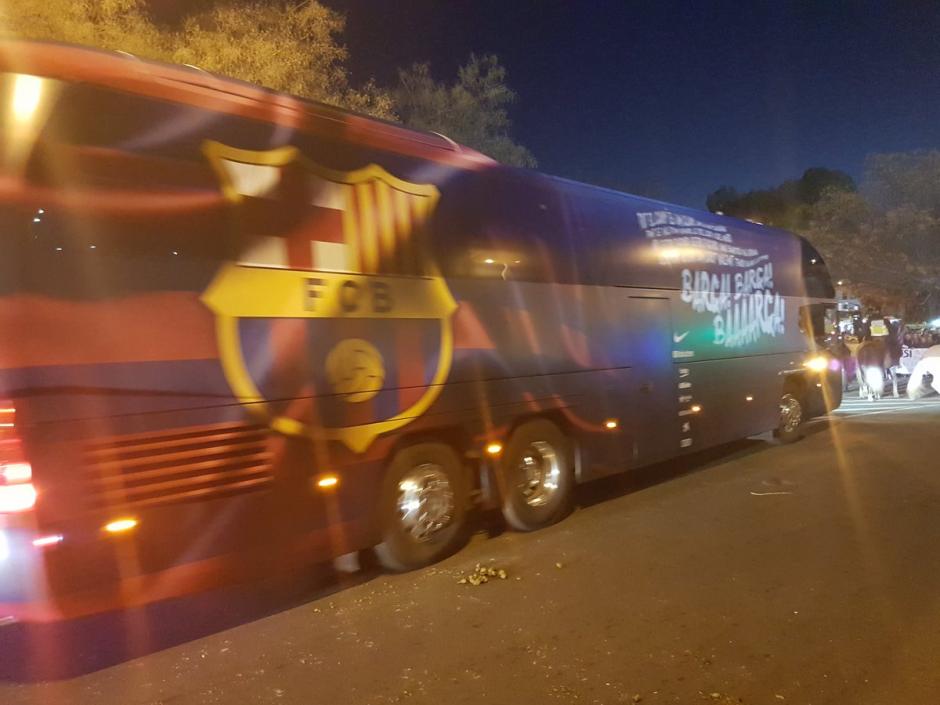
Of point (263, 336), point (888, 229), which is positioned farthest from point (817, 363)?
point (888, 229)

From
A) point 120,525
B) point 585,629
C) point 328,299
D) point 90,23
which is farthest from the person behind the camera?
point 90,23

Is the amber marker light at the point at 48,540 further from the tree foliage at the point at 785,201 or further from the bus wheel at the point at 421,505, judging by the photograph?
the tree foliage at the point at 785,201

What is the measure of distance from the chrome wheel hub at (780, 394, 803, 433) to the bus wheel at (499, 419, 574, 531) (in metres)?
5.93

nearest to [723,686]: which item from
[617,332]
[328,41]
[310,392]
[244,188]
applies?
[310,392]

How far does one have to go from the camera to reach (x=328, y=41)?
12.8 meters

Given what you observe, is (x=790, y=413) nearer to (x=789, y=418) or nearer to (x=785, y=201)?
(x=789, y=418)

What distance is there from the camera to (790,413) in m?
13.0

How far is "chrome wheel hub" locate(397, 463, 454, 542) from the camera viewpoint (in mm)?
6551

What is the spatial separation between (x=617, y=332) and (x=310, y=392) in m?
4.25

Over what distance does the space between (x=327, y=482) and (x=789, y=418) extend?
9488 mm

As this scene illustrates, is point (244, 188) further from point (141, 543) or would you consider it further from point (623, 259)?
point (623, 259)

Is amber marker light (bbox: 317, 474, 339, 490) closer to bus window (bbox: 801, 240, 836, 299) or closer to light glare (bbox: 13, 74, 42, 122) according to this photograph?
light glare (bbox: 13, 74, 42, 122)

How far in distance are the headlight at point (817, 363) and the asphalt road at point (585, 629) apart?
5.52m

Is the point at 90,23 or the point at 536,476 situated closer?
the point at 536,476
